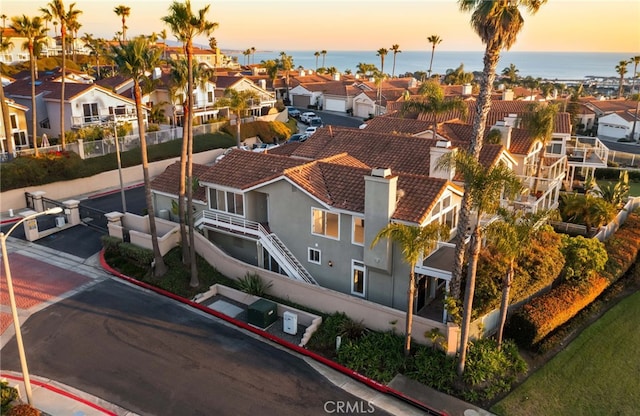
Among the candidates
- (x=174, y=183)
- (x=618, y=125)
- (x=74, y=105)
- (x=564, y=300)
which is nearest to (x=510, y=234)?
(x=564, y=300)

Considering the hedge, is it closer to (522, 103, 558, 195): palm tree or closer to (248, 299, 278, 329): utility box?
(522, 103, 558, 195): palm tree

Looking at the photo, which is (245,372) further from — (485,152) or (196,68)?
(485,152)

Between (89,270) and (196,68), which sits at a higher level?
(196,68)

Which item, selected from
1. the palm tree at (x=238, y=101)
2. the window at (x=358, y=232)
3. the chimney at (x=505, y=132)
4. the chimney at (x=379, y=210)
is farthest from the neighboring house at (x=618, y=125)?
the window at (x=358, y=232)

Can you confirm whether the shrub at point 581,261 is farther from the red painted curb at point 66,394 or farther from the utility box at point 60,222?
the utility box at point 60,222

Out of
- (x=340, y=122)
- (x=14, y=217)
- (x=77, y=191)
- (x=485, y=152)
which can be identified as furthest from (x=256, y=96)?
(x=485, y=152)
